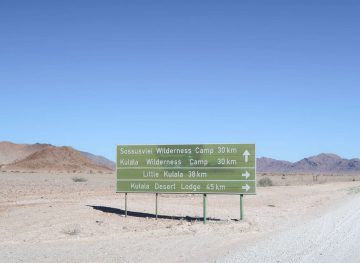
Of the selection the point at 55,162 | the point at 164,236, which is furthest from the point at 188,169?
the point at 55,162

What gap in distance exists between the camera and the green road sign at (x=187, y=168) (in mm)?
20031

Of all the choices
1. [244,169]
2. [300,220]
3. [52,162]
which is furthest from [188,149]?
[52,162]

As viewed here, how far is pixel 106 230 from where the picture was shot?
56.7 feet

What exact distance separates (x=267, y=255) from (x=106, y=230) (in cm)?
638

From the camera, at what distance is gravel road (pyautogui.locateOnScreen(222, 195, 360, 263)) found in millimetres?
12182

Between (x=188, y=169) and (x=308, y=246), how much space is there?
288 inches

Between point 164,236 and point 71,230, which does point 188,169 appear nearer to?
point 164,236

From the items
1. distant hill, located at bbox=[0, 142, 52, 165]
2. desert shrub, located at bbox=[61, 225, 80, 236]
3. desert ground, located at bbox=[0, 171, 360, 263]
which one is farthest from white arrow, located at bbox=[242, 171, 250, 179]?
distant hill, located at bbox=[0, 142, 52, 165]

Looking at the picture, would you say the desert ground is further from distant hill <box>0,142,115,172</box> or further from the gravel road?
distant hill <box>0,142,115,172</box>

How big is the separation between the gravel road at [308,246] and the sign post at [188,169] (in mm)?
2801

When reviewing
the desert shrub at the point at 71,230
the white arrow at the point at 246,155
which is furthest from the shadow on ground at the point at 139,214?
the desert shrub at the point at 71,230

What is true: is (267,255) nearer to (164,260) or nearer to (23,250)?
(164,260)

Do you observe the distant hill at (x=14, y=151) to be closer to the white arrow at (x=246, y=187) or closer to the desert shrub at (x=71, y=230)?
the white arrow at (x=246, y=187)

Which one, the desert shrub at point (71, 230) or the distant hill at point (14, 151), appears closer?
the desert shrub at point (71, 230)
